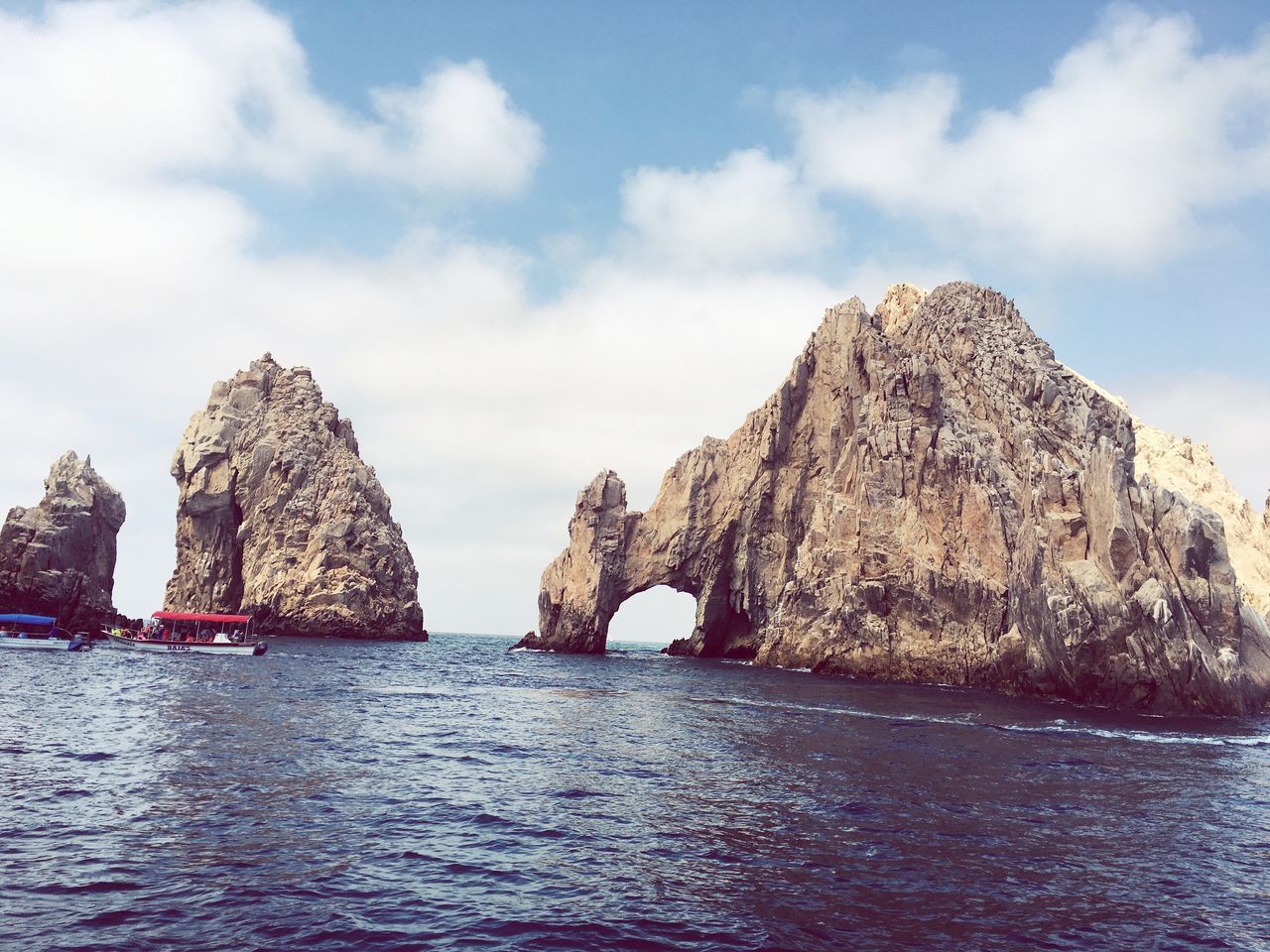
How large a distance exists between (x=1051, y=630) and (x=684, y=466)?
57674 millimetres

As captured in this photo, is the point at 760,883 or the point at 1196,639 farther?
the point at 1196,639

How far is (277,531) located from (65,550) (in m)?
23.6

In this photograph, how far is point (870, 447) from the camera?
263 feet

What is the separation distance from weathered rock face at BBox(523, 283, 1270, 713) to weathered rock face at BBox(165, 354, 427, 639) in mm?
24361

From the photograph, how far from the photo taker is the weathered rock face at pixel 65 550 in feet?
299

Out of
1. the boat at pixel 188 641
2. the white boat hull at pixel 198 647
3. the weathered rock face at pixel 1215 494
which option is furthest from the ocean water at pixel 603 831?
the weathered rock face at pixel 1215 494

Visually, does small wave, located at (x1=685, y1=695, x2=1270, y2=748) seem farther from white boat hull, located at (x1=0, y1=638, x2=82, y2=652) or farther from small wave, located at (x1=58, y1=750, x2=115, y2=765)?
white boat hull, located at (x1=0, y1=638, x2=82, y2=652)

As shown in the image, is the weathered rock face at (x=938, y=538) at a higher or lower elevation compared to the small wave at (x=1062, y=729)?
higher

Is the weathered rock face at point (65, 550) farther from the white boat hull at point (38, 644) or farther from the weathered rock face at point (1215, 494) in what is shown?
the weathered rock face at point (1215, 494)

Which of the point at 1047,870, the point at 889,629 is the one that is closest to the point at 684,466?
the point at 889,629

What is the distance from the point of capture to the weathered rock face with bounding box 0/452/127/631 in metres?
91.1

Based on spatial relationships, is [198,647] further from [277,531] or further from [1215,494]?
[1215,494]

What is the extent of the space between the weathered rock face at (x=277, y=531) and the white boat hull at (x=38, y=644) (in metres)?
39.2

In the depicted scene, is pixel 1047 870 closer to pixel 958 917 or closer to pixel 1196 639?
pixel 958 917
